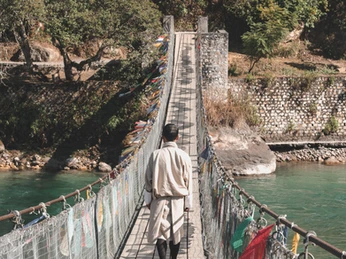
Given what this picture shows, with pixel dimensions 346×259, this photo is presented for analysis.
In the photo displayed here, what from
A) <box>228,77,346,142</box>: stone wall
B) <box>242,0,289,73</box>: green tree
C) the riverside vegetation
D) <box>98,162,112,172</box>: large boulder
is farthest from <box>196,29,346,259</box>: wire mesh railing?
<box>242,0,289,73</box>: green tree

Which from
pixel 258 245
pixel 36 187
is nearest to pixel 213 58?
pixel 36 187

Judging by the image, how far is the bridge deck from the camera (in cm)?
543

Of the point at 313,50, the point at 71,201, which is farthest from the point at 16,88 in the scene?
the point at 313,50

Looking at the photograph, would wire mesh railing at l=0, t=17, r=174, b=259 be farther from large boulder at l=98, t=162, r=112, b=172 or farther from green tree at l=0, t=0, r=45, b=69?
green tree at l=0, t=0, r=45, b=69

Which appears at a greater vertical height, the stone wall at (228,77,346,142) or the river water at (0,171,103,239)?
the stone wall at (228,77,346,142)

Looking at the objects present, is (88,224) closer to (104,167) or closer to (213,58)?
(104,167)

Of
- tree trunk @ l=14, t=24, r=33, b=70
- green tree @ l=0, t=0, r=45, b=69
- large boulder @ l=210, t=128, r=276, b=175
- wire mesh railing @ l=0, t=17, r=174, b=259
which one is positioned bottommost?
large boulder @ l=210, t=128, r=276, b=175

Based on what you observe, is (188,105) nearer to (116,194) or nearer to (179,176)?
(116,194)

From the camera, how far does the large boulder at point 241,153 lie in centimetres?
1495

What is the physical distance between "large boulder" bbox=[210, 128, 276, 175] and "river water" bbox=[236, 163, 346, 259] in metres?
0.34

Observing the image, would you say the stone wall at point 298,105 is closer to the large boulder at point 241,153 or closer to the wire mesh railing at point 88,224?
the large boulder at point 241,153

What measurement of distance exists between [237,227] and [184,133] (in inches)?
269

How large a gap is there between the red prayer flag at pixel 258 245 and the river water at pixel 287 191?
21.1 ft

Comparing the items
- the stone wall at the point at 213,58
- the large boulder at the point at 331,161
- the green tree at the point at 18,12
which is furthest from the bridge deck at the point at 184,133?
the large boulder at the point at 331,161
